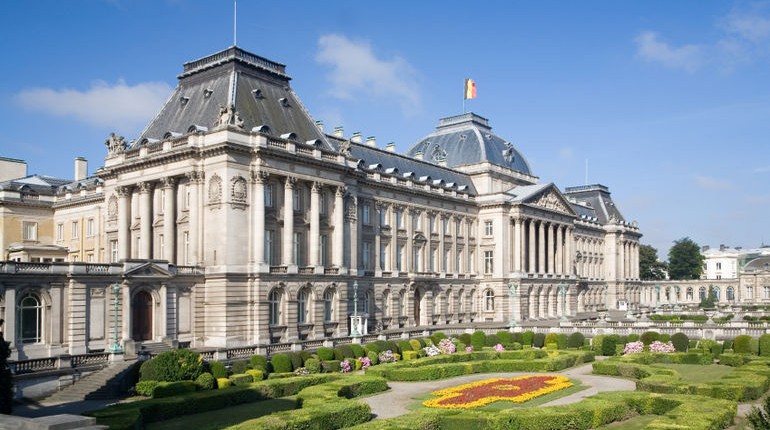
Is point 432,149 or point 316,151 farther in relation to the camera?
point 432,149

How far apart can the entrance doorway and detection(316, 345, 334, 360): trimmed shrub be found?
12.7 metres

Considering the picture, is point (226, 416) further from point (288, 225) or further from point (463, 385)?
point (288, 225)

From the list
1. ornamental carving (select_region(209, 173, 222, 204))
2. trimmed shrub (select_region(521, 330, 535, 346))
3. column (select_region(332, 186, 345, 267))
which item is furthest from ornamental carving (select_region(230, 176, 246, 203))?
trimmed shrub (select_region(521, 330, 535, 346))

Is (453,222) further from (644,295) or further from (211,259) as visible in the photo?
(644,295)

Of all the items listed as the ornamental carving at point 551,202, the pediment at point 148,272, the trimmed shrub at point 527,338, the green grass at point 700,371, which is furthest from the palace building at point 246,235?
the green grass at point 700,371

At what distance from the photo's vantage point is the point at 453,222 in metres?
88.6

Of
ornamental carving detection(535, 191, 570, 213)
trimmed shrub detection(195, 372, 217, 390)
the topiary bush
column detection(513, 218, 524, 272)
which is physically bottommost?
trimmed shrub detection(195, 372, 217, 390)

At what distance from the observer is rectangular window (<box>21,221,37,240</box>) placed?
2977 inches

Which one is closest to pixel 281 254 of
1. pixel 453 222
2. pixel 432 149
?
pixel 453 222

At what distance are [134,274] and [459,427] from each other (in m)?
30.1

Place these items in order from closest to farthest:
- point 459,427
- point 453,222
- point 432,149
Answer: point 459,427, point 453,222, point 432,149

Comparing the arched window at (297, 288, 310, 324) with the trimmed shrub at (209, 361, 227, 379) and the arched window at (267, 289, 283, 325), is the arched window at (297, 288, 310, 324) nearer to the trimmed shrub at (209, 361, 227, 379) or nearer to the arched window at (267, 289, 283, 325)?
the arched window at (267, 289, 283, 325)

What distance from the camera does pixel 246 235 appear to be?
2244 inches

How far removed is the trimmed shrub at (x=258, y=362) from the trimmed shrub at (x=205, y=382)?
4.09m
